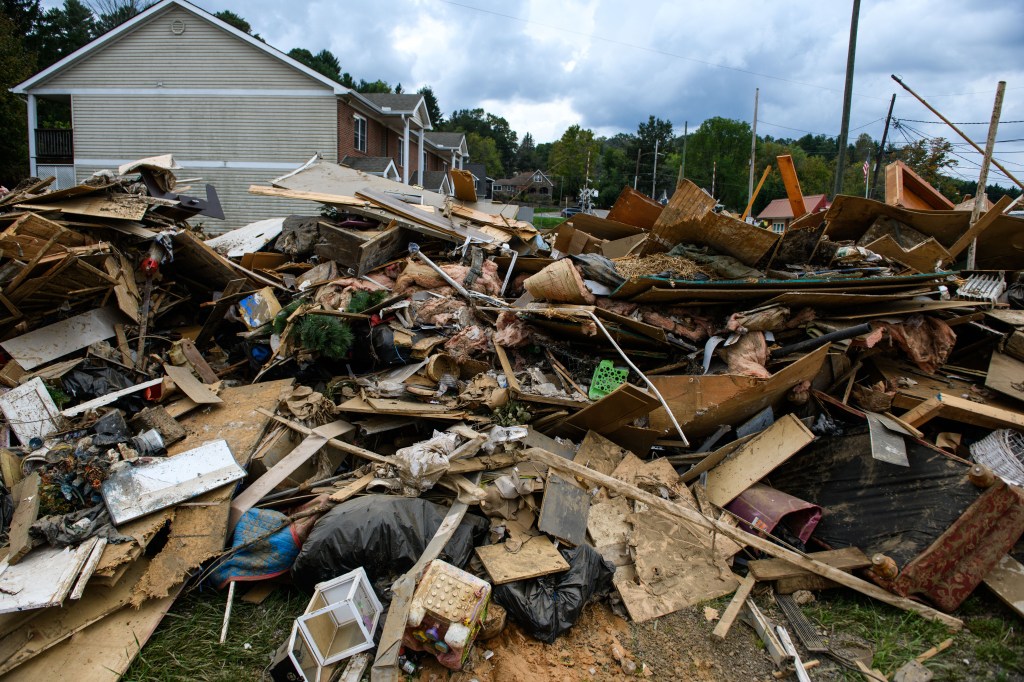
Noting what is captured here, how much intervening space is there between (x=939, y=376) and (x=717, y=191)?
167 ft

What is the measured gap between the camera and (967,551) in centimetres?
323

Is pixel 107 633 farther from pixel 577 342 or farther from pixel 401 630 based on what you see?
pixel 577 342

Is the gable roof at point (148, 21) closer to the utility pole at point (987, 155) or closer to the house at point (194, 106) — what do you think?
the house at point (194, 106)

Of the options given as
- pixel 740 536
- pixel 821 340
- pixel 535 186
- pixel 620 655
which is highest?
pixel 535 186

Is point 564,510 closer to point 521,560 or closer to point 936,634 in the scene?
point 521,560

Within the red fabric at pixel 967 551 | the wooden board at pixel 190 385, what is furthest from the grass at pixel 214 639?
the red fabric at pixel 967 551

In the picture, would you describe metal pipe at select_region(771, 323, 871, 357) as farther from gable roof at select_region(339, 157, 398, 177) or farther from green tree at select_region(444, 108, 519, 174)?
green tree at select_region(444, 108, 519, 174)

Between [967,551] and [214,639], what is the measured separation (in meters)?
4.43

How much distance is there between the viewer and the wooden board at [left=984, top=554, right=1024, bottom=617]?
3094 millimetres

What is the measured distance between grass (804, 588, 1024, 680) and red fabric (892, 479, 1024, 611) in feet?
0.47

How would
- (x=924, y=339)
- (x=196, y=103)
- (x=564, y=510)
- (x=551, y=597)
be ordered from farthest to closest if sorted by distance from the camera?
1. (x=196, y=103)
2. (x=924, y=339)
3. (x=564, y=510)
4. (x=551, y=597)

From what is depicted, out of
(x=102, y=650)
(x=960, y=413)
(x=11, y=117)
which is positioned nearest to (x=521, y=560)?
(x=102, y=650)

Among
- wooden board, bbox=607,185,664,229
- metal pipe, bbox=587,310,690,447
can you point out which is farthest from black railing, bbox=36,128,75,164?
metal pipe, bbox=587,310,690,447

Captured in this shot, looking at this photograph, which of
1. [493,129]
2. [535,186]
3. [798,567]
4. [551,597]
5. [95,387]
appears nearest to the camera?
[551,597]
